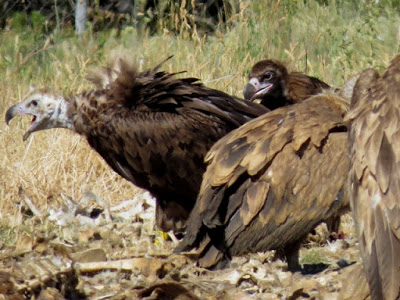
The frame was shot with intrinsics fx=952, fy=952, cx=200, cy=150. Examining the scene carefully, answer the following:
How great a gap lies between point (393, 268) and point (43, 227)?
3.51m

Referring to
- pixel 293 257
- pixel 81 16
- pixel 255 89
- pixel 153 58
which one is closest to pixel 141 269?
pixel 293 257

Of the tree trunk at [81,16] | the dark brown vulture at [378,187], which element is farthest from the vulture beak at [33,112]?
the dark brown vulture at [378,187]

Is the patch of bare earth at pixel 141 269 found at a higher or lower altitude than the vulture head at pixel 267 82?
lower

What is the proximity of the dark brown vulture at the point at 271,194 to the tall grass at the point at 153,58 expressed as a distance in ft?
6.82

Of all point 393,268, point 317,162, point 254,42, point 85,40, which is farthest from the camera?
point 85,40

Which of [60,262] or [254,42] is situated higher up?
[254,42]

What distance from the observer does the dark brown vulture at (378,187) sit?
3572 millimetres

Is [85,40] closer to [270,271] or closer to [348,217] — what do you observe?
[348,217]

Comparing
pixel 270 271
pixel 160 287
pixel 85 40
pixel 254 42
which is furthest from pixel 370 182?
pixel 85 40

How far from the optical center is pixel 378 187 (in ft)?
12.1

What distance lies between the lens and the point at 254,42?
396 inches

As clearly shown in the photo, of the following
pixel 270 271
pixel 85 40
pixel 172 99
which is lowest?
pixel 270 271

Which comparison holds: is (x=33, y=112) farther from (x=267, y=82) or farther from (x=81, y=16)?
(x=81, y=16)

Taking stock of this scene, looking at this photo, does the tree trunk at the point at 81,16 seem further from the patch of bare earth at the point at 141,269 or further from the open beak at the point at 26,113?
the patch of bare earth at the point at 141,269
